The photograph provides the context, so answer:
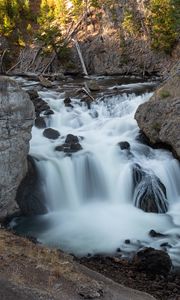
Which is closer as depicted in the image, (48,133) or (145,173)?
(145,173)

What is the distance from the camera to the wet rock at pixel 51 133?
1675cm

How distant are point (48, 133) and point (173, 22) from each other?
14511 millimetres

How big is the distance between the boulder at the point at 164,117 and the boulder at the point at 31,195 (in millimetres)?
4506

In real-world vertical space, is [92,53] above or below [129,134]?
above

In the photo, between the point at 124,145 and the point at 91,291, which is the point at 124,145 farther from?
the point at 91,291

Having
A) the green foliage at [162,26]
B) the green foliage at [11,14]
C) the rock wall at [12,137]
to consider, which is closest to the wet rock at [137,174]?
the rock wall at [12,137]

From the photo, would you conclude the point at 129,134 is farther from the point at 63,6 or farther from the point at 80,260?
the point at 63,6

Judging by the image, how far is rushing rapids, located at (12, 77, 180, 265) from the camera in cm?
1205

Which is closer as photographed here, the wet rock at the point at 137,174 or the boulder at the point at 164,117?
the wet rock at the point at 137,174

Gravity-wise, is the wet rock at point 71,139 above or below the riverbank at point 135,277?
above

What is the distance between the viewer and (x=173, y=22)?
27.7 metres

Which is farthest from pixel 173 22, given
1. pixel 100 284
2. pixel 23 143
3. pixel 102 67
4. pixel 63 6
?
pixel 100 284

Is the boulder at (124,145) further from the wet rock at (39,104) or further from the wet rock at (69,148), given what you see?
the wet rock at (39,104)

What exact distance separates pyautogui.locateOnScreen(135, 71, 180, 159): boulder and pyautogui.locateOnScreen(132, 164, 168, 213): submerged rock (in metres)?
1.43
